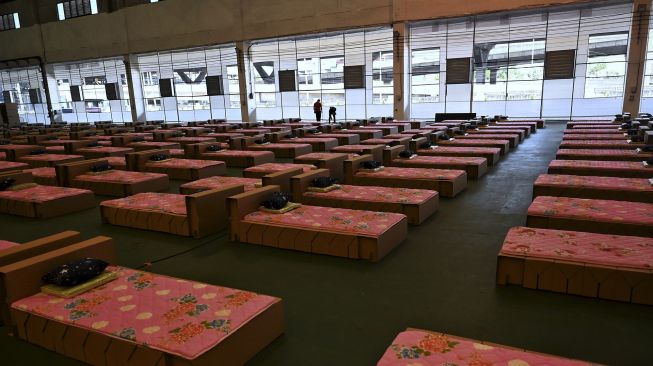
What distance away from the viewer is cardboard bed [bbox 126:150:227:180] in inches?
313

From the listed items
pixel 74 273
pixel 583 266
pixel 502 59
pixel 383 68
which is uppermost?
pixel 383 68

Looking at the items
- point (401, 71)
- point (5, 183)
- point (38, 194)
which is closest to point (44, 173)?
point (5, 183)

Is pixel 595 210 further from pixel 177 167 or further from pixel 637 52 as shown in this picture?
pixel 637 52

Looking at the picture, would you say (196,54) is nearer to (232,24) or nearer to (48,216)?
(232,24)

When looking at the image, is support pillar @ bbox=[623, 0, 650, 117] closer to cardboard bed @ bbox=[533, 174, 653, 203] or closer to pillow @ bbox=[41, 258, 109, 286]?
cardboard bed @ bbox=[533, 174, 653, 203]

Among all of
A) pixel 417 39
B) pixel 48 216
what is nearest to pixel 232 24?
pixel 417 39

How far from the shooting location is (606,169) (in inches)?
249

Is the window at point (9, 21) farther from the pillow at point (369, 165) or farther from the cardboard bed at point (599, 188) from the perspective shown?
the cardboard bed at point (599, 188)

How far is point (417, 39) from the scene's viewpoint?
18.3m

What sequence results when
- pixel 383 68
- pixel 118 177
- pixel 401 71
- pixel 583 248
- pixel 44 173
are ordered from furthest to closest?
pixel 383 68, pixel 401 71, pixel 44 173, pixel 118 177, pixel 583 248

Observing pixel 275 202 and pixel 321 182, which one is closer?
pixel 275 202

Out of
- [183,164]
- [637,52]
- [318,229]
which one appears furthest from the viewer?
[637,52]

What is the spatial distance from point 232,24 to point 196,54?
6.03 metres

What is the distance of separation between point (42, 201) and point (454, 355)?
5740mm
